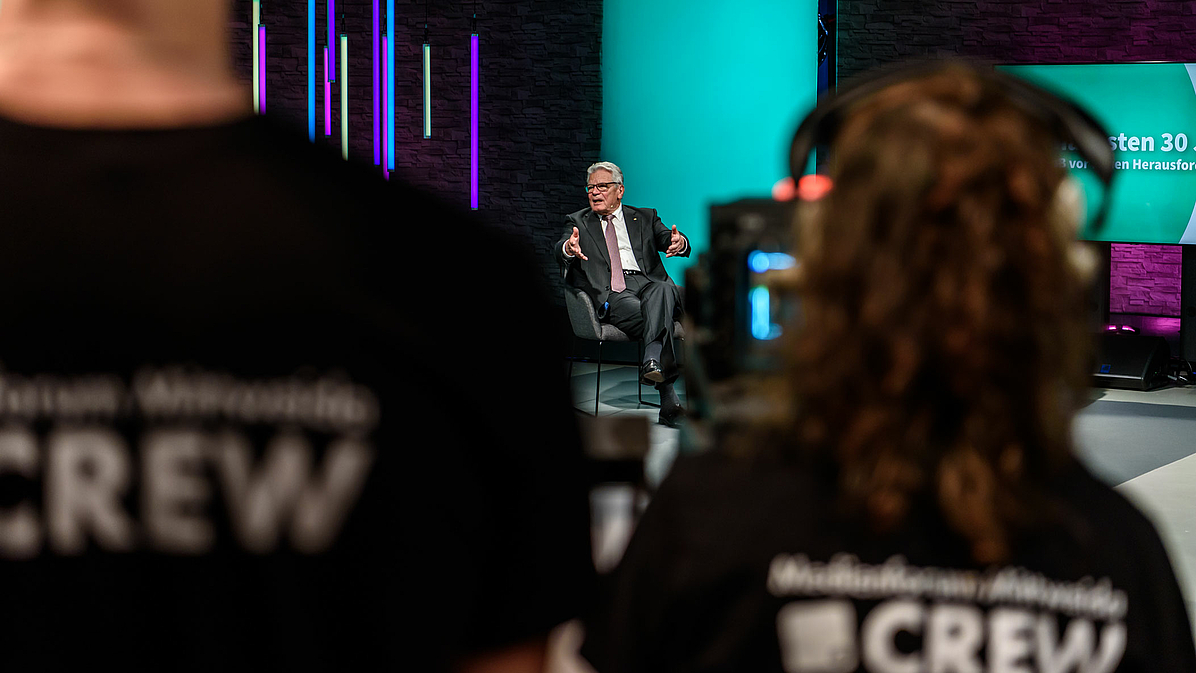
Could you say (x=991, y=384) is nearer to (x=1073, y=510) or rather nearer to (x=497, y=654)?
(x=1073, y=510)

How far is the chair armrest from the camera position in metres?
5.57

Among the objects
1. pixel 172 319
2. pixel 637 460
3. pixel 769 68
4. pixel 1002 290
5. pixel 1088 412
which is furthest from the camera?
pixel 769 68

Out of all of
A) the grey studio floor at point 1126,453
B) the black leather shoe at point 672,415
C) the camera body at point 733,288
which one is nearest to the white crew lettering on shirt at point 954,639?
the grey studio floor at point 1126,453

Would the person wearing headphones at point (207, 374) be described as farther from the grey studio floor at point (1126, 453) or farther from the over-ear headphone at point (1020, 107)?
the grey studio floor at point (1126, 453)

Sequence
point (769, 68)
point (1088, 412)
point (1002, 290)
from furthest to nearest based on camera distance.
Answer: point (769, 68)
point (1088, 412)
point (1002, 290)

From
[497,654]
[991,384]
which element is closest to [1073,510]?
[991,384]

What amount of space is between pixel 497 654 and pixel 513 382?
161 millimetres

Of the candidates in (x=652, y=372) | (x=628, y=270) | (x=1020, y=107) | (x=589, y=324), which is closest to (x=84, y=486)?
(x=1020, y=107)

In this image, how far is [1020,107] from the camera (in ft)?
2.65

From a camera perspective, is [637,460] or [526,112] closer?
[637,460]

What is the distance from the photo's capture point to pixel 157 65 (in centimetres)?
54

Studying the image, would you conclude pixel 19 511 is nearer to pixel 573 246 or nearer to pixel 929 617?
pixel 929 617

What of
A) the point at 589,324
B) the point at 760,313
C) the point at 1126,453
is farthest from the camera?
the point at 589,324

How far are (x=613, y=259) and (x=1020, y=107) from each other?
509 centimetres
